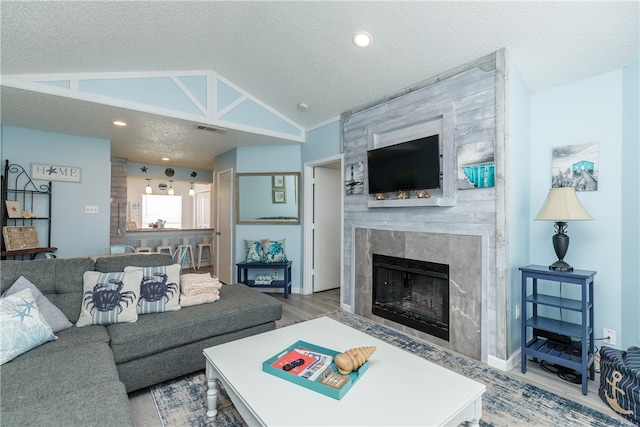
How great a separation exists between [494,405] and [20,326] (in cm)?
299

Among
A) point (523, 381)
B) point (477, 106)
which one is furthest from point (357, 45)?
point (523, 381)

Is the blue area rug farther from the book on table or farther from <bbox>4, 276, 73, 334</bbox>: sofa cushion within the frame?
<bbox>4, 276, 73, 334</bbox>: sofa cushion

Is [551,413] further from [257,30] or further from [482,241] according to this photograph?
[257,30]

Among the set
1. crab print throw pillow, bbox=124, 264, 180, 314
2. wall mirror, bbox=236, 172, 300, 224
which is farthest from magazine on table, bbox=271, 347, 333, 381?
wall mirror, bbox=236, 172, 300, 224

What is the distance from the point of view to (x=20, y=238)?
12.0 ft

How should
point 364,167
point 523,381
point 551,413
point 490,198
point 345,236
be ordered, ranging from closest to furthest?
1. point 551,413
2. point 523,381
3. point 490,198
4. point 364,167
5. point 345,236

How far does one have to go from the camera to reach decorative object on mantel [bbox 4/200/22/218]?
368 cm

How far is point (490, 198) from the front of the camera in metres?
2.52

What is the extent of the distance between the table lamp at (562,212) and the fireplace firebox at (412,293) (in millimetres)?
882

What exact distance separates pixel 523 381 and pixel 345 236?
7.66ft

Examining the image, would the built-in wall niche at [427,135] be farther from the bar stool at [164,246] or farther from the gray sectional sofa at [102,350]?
the bar stool at [164,246]

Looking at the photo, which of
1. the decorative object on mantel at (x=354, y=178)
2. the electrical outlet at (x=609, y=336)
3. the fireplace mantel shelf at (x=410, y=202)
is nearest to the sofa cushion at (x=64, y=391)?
the fireplace mantel shelf at (x=410, y=202)

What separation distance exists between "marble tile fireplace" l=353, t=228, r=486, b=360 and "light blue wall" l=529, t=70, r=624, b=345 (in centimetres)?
78

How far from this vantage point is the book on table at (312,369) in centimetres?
141
